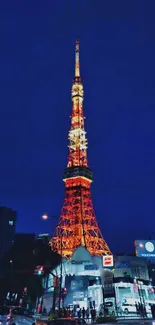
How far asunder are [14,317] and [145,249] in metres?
54.7

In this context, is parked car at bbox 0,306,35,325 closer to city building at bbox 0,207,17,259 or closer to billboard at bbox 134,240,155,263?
billboard at bbox 134,240,155,263

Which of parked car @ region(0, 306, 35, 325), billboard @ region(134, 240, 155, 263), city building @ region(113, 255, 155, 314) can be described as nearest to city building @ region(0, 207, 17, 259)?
city building @ region(113, 255, 155, 314)

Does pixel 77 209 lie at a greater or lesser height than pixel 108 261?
greater

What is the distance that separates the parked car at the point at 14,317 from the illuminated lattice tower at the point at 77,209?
4430 centimetres

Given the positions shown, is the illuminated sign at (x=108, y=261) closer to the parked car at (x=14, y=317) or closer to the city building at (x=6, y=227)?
the city building at (x=6, y=227)

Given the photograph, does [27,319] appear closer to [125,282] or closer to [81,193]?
[125,282]

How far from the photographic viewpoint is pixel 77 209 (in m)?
68.3

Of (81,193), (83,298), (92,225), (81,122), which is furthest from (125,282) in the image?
(81,122)

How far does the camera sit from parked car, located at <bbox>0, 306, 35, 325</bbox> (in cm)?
1560

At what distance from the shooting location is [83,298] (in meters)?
51.6

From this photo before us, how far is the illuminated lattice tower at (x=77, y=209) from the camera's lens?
65938mm

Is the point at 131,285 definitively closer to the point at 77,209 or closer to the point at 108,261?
the point at 108,261

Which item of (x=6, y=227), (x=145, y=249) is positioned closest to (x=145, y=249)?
(x=145, y=249)

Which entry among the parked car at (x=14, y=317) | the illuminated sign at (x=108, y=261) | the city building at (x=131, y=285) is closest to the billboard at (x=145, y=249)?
the city building at (x=131, y=285)
